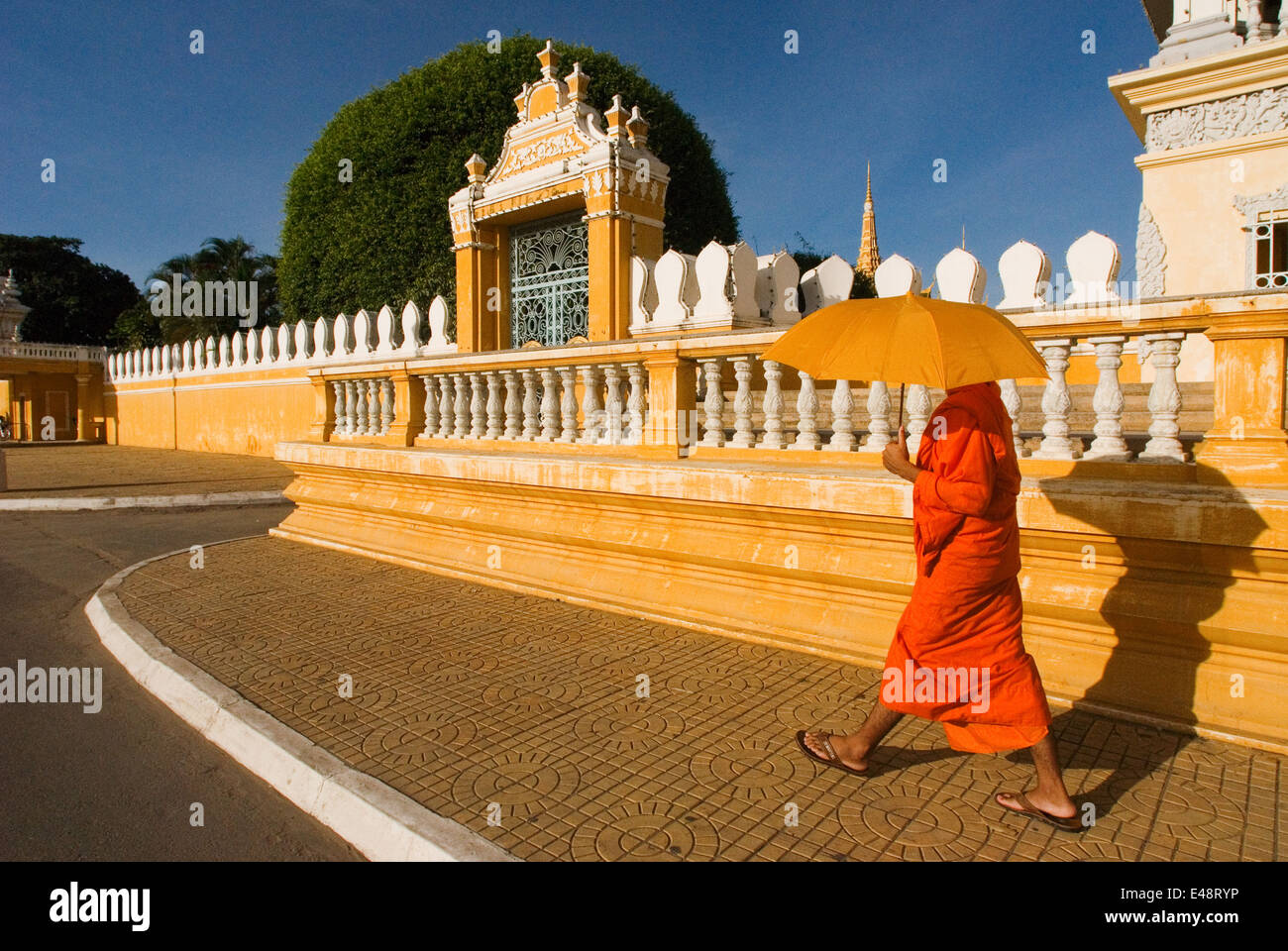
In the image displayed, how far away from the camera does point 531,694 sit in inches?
156

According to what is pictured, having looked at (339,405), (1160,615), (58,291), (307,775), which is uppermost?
(58,291)

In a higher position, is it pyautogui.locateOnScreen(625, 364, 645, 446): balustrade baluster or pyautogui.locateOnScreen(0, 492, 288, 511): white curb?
pyautogui.locateOnScreen(625, 364, 645, 446): balustrade baluster

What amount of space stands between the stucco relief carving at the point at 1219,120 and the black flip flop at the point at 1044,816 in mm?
11175

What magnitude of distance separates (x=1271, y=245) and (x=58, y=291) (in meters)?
52.9

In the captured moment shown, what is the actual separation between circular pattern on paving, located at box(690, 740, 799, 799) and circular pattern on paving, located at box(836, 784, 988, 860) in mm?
278

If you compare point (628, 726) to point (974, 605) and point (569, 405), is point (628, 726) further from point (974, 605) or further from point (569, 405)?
point (569, 405)

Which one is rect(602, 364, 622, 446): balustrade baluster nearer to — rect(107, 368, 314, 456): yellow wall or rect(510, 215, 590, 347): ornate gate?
rect(510, 215, 590, 347): ornate gate

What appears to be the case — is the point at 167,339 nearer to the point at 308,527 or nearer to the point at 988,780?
the point at 308,527

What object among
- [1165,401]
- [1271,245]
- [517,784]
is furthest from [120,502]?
[1271,245]

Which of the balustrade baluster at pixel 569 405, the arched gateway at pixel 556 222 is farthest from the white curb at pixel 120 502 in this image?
the balustrade baluster at pixel 569 405

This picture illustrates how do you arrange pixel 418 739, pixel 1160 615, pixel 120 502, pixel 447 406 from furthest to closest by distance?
pixel 120 502 → pixel 447 406 → pixel 1160 615 → pixel 418 739

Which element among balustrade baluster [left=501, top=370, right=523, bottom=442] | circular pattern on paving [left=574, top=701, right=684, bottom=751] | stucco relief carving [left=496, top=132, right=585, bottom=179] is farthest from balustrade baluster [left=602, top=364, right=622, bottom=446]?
stucco relief carving [left=496, top=132, right=585, bottom=179]

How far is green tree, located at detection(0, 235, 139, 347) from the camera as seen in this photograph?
1721 inches

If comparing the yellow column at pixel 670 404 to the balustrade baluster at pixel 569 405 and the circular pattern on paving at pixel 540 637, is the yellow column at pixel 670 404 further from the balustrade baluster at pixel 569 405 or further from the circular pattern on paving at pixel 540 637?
the circular pattern on paving at pixel 540 637
